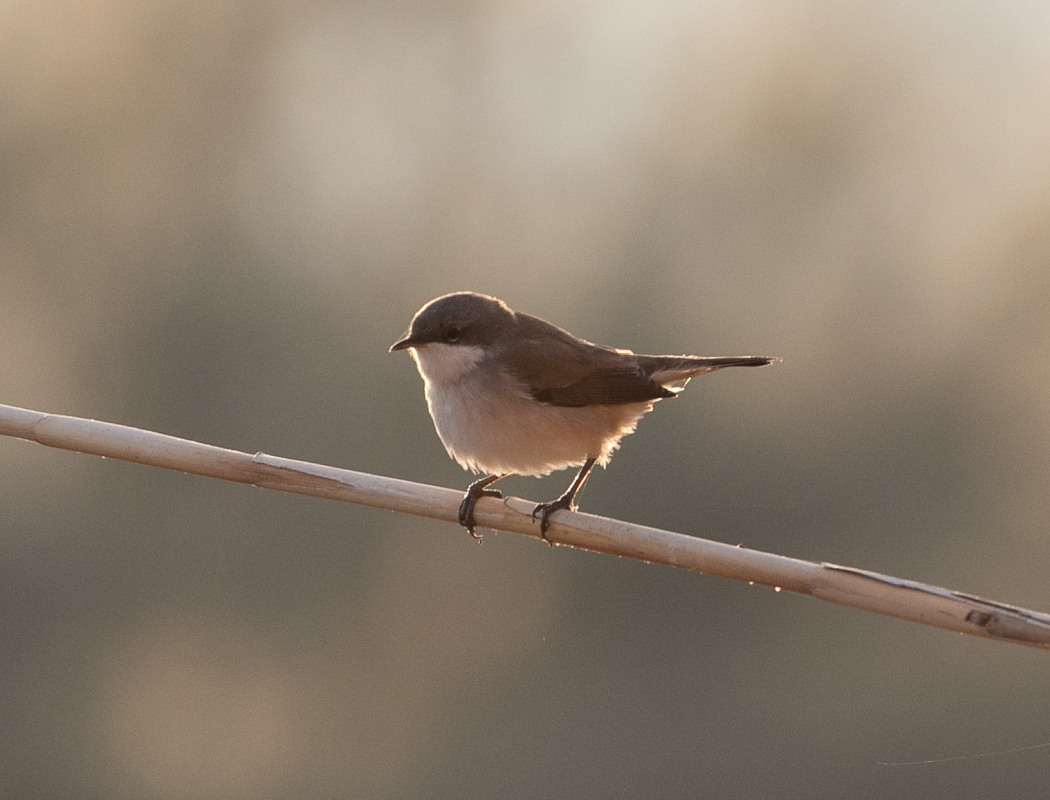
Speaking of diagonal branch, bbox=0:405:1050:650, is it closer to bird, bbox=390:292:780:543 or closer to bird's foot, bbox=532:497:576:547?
bird's foot, bbox=532:497:576:547

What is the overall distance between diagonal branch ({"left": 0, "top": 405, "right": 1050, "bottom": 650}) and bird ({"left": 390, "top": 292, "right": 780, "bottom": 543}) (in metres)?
0.85

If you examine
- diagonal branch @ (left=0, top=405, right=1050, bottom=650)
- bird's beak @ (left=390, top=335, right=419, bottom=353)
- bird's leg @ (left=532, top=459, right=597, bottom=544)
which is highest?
bird's beak @ (left=390, top=335, right=419, bottom=353)

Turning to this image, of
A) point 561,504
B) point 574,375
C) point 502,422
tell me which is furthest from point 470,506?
point 574,375

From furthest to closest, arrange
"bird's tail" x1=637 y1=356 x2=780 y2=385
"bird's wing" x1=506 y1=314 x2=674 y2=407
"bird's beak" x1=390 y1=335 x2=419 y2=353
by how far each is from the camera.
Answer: "bird's tail" x1=637 y1=356 x2=780 y2=385 < "bird's wing" x1=506 y1=314 x2=674 y2=407 < "bird's beak" x1=390 y1=335 x2=419 y2=353

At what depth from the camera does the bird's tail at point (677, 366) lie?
16.0 feet

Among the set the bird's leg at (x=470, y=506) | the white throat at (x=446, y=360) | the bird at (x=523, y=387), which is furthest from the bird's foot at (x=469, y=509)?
the white throat at (x=446, y=360)

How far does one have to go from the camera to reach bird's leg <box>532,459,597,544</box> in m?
3.27

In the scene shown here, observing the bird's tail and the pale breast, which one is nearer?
the pale breast

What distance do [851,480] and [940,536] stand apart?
1317 mm

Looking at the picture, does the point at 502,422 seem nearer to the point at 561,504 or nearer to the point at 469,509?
the point at 561,504

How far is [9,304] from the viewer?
1347 cm

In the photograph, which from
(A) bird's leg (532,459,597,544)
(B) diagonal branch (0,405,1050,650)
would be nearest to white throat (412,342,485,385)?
(A) bird's leg (532,459,597,544)

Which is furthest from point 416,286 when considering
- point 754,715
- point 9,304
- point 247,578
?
point 754,715

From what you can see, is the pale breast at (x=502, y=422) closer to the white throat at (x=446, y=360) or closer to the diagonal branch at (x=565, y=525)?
the white throat at (x=446, y=360)
